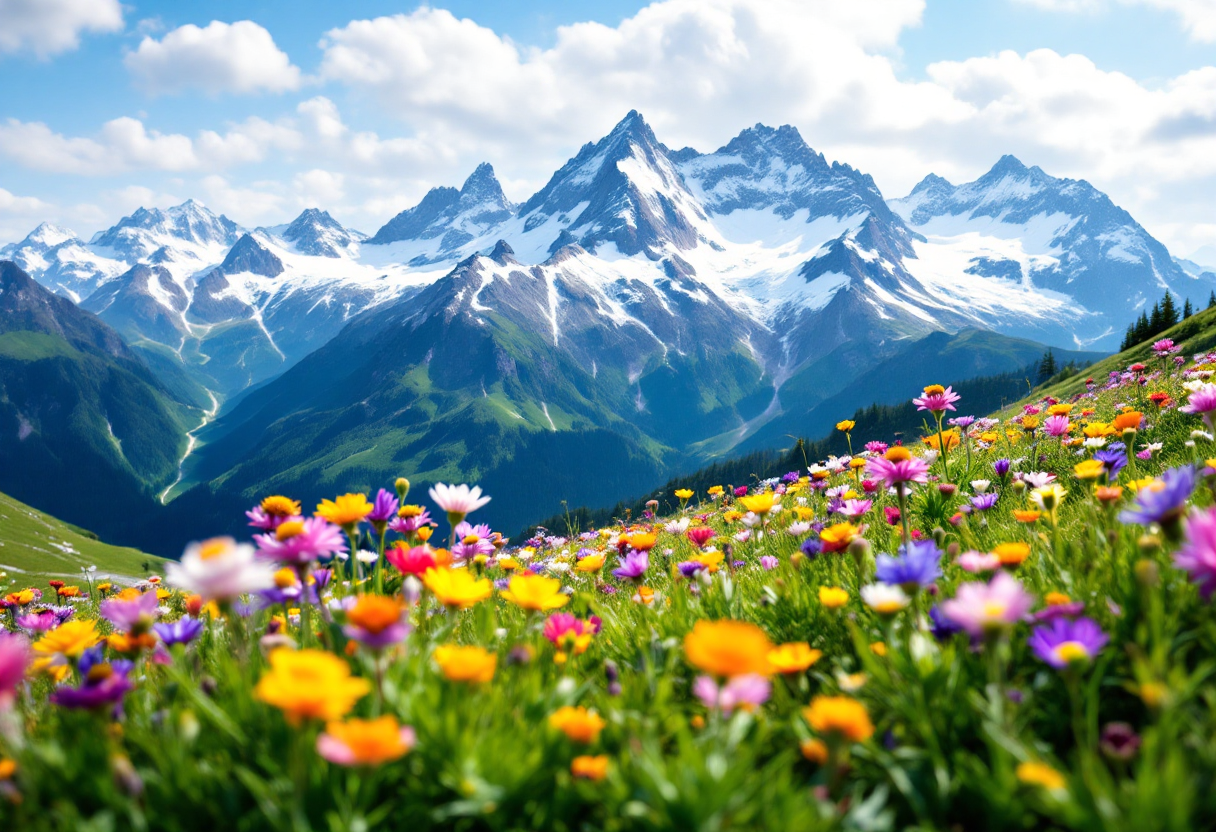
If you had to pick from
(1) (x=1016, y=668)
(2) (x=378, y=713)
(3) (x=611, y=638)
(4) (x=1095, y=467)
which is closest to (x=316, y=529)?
(2) (x=378, y=713)

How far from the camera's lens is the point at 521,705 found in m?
2.37

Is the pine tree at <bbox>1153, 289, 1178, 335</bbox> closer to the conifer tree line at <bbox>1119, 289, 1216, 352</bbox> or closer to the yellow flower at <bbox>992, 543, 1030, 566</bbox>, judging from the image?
the conifer tree line at <bbox>1119, 289, 1216, 352</bbox>

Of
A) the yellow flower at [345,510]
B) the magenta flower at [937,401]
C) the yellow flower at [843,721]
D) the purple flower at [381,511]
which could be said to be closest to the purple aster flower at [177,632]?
the yellow flower at [345,510]

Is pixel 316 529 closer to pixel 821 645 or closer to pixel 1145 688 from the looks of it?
pixel 821 645

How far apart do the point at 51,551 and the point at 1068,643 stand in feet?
512

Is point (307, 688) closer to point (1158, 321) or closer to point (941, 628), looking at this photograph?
point (941, 628)

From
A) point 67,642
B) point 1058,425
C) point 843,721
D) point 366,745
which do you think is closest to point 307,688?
point 366,745

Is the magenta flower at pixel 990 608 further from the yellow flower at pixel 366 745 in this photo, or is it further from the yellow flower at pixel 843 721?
the yellow flower at pixel 366 745

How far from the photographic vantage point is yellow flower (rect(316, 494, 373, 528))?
319 centimetres

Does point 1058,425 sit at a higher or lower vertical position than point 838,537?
higher

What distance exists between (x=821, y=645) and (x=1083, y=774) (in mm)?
1684

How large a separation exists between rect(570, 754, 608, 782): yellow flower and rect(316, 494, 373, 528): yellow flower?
1832 millimetres

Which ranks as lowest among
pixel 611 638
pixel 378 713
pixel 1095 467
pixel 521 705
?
pixel 611 638

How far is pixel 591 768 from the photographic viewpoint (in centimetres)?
193
